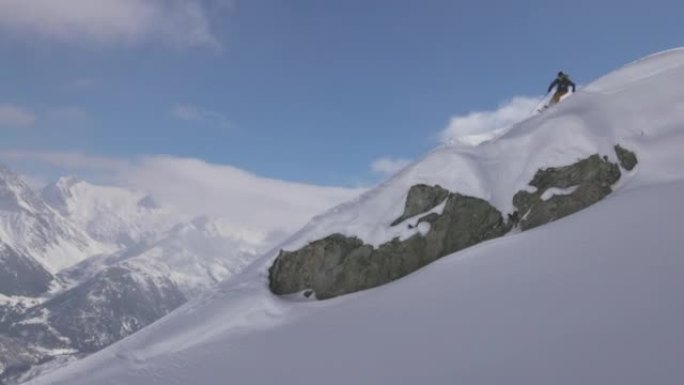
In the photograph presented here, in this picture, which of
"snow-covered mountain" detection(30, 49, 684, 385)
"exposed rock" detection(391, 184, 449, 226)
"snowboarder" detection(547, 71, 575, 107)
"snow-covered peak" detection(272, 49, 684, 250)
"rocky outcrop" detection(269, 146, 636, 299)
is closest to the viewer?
"snow-covered mountain" detection(30, 49, 684, 385)

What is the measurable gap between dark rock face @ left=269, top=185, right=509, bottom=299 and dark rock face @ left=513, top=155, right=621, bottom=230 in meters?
1.03

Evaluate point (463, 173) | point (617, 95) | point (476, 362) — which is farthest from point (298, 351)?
point (617, 95)

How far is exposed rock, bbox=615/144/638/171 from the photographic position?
20.4 metres

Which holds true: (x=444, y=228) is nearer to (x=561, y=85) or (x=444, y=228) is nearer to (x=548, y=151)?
(x=548, y=151)

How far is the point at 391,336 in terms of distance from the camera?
14.2 m

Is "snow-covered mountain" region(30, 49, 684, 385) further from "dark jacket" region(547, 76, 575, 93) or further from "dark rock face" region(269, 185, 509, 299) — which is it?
"dark jacket" region(547, 76, 575, 93)

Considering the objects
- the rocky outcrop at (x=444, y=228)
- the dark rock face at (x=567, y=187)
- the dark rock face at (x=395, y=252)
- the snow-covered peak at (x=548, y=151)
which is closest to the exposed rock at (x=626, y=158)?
the rocky outcrop at (x=444, y=228)

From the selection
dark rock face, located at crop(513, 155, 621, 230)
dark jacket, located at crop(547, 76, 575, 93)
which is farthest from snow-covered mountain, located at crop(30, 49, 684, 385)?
dark jacket, located at crop(547, 76, 575, 93)

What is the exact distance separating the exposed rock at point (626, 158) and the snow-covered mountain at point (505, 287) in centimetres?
6


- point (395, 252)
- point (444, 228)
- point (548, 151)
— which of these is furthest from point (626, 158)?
point (395, 252)

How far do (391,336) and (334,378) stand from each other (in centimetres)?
211

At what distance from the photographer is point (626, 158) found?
2062 centimetres

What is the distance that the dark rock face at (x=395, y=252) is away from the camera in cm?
2044

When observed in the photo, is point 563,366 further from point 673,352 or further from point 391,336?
point 391,336
